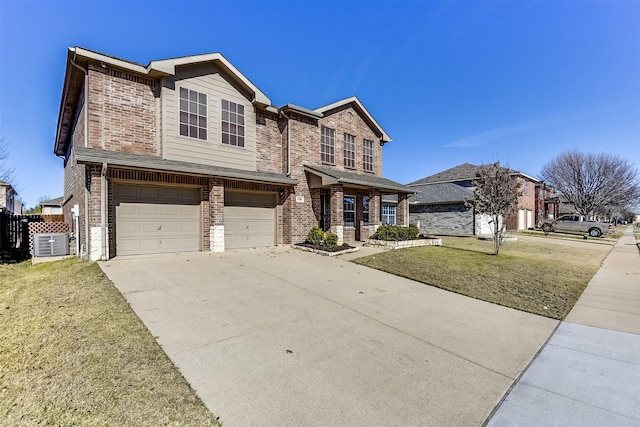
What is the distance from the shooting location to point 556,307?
6273 millimetres

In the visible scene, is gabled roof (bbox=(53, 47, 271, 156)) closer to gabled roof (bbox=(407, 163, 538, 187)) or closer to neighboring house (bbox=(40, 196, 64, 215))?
gabled roof (bbox=(407, 163, 538, 187))

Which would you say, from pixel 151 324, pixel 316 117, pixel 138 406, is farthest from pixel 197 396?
pixel 316 117

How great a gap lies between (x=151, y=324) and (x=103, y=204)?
20.8ft

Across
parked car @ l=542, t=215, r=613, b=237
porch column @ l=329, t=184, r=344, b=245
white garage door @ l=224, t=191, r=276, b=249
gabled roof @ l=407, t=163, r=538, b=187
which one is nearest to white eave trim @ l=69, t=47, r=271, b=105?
white garage door @ l=224, t=191, r=276, b=249

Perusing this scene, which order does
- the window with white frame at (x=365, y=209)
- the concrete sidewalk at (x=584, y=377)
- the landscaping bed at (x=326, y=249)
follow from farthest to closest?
the window with white frame at (x=365, y=209) → the landscaping bed at (x=326, y=249) → the concrete sidewalk at (x=584, y=377)

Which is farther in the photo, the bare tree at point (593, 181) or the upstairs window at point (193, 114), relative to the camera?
the bare tree at point (593, 181)

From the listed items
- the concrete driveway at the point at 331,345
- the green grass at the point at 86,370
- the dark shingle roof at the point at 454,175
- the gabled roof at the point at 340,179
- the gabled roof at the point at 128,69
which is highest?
the gabled roof at the point at 128,69

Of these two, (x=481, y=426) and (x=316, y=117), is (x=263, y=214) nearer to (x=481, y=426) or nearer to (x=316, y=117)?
(x=316, y=117)

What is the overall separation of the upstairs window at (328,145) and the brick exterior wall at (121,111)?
770cm

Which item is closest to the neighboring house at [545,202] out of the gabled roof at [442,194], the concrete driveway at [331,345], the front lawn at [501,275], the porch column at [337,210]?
the gabled roof at [442,194]

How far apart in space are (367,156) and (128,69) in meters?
12.3

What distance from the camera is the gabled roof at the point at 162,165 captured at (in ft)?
28.1

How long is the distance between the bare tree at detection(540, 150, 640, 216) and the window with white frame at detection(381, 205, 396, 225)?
30559 millimetres

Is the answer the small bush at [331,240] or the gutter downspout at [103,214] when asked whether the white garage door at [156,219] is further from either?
the small bush at [331,240]
